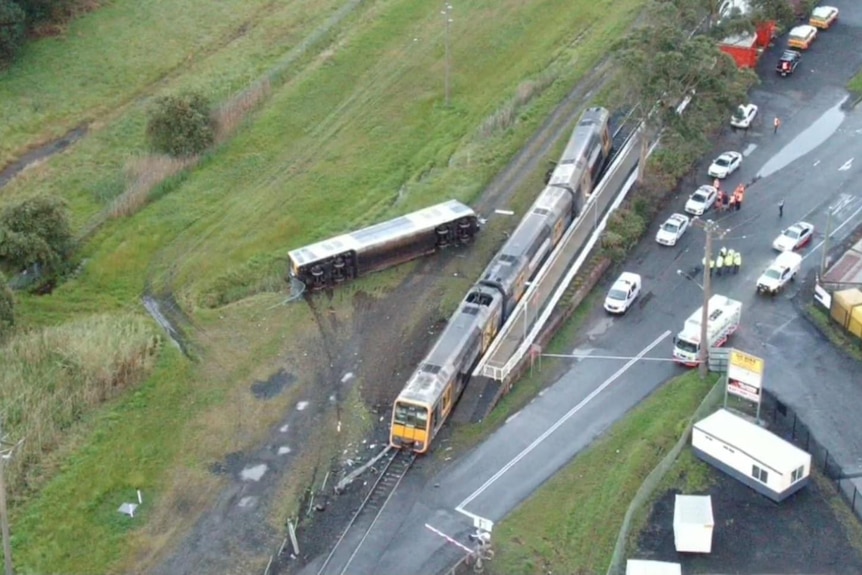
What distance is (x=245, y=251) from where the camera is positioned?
5822 centimetres

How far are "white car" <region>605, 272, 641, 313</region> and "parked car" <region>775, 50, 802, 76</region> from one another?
2381cm

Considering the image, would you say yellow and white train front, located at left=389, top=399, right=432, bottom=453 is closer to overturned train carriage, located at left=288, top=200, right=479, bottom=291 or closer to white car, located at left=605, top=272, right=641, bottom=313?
overturned train carriage, located at left=288, top=200, right=479, bottom=291

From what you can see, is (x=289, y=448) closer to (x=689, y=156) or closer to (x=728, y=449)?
(x=728, y=449)

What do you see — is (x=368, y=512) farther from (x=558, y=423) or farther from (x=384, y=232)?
(x=384, y=232)

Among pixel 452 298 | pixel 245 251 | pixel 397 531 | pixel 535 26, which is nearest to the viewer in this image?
pixel 397 531

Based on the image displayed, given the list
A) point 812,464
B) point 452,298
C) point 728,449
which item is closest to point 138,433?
point 452,298

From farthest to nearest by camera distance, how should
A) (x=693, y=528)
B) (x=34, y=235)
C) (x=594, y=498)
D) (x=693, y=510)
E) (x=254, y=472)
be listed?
1. (x=34, y=235)
2. (x=254, y=472)
3. (x=594, y=498)
4. (x=693, y=510)
5. (x=693, y=528)

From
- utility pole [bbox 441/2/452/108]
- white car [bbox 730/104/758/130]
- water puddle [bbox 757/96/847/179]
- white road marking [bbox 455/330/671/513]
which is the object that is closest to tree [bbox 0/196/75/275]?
utility pole [bbox 441/2/452/108]

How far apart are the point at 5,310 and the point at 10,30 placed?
32.1m

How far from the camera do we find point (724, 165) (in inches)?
2415

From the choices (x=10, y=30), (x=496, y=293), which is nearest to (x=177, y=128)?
(x=10, y=30)

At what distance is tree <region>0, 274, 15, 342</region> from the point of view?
5112 cm

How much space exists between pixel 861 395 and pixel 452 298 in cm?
1718

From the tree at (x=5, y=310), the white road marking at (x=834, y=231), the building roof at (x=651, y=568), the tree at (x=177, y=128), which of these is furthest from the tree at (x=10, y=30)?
the building roof at (x=651, y=568)
